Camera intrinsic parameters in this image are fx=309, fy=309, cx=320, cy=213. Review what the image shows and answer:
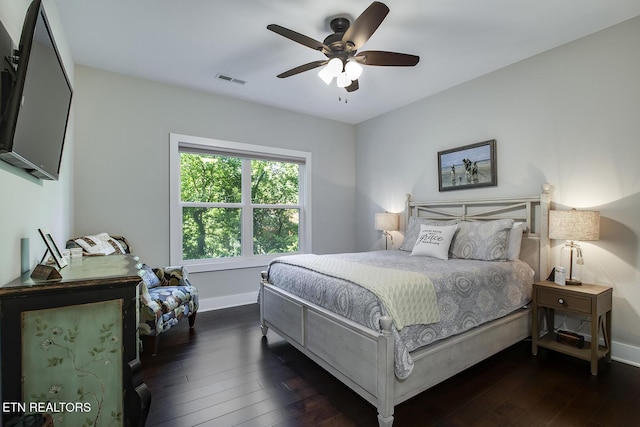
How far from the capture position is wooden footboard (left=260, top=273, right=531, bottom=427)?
1.69 meters

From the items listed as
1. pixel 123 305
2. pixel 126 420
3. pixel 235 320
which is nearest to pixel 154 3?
pixel 123 305

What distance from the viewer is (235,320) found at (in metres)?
3.48

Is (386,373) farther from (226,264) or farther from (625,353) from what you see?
(226,264)

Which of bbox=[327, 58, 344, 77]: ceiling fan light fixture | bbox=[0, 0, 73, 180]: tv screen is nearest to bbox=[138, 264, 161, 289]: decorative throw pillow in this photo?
bbox=[0, 0, 73, 180]: tv screen

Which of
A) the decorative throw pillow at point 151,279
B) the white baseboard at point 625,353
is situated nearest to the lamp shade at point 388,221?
the white baseboard at point 625,353

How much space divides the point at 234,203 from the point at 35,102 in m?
2.82

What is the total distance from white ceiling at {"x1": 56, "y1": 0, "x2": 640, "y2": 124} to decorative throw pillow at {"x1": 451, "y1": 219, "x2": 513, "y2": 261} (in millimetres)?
1652

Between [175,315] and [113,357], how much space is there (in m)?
1.52

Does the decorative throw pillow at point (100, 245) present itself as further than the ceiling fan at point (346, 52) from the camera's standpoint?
Yes

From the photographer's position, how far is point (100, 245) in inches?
108

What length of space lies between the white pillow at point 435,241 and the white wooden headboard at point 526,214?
0.50 meters

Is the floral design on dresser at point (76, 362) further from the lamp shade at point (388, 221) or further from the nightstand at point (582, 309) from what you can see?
the lamp shade at point (388, 221)

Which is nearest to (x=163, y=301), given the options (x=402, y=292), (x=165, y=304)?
(x=165, y=304)

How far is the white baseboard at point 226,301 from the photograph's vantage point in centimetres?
381
